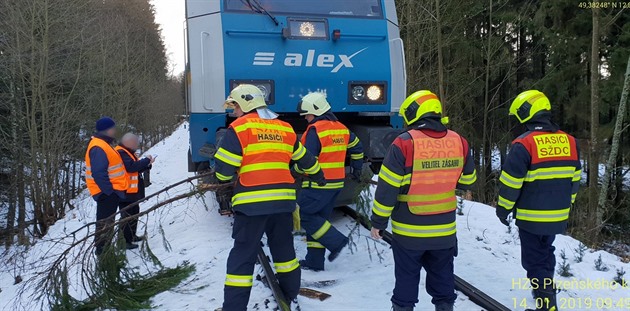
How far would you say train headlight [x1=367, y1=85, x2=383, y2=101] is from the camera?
5281 millimetres

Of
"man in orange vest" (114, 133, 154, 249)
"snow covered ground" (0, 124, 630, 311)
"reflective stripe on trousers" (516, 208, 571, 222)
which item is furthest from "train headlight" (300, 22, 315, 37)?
"reflective stripe on trousers" (516, 208, 571, 222)

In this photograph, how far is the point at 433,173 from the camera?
309 cm

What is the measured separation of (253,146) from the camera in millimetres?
3293

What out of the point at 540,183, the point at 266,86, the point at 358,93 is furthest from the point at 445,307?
the point at 266,86

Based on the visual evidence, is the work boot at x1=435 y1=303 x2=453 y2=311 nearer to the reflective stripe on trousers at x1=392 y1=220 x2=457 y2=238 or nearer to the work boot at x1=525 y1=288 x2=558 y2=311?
the reflective stripe on trousers at x1=392 y1=220 x2=457 y2=238

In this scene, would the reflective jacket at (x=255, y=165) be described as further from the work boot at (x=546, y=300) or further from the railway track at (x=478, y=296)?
the work boot at (x=546, y=300)

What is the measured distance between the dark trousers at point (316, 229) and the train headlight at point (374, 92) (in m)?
1.44

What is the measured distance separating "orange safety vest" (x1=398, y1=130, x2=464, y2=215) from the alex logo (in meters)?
2.28

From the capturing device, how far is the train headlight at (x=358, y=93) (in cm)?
526

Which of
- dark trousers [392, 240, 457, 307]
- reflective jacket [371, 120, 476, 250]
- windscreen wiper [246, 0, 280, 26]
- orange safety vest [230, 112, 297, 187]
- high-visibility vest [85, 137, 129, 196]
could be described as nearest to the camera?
Answer: reflective jacket [371, 120, 476, 250]

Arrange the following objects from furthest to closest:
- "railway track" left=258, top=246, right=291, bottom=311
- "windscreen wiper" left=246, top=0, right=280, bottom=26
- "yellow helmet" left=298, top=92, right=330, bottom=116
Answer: "windscreen wiper" left=246, top=0, right=280, bottom=26 < "yellow helmet" left=298, top=92, right=330, bottom=116 < "railway track" left=258, top=246, right=291, bottom=311

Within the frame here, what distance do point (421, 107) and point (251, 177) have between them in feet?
4.36

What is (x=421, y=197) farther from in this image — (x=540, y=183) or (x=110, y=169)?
(x=110, y=169)

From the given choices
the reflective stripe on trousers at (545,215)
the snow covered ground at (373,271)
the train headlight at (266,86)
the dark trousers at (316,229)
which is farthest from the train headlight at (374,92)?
the reflective stripe on trousers at (545,215)
